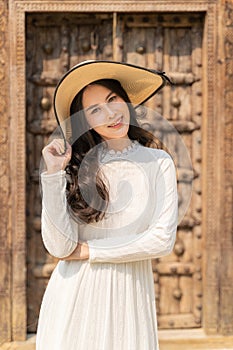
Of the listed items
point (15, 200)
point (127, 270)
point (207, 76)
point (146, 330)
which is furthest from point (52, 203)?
point (207, 76)

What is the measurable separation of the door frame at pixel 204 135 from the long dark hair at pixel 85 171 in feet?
5.76

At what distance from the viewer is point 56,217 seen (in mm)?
1731

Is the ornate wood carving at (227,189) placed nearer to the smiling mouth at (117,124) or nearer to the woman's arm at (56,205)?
the smiling mouth at (117,124)

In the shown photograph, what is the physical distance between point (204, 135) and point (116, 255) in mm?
2057

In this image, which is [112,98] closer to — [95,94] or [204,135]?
[95,94]

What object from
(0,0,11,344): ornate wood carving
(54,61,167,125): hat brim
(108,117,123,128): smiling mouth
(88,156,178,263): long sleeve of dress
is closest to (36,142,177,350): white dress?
(88,156,178,263): long sleeve of dress

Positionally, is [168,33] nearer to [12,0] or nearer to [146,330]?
[12,0]

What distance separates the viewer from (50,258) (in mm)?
3773

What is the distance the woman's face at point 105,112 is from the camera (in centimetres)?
182

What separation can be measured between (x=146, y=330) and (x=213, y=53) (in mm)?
2210

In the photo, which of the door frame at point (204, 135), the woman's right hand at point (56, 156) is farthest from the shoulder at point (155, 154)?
the door frame at point (204, 135)

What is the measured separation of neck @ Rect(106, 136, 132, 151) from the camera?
1.88 meters

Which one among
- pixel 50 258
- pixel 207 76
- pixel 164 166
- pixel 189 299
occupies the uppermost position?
pixel 207 76

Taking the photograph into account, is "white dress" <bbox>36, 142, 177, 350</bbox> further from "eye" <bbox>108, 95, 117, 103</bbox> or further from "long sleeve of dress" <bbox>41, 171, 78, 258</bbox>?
"eye" <bbox>108, 95, 117, 103</bbox>
